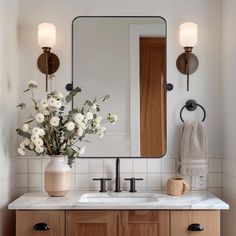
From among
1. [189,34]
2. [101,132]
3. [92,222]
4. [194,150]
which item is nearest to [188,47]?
[189,34]

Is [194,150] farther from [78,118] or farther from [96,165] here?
[78,118]

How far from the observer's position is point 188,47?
2.62 metres

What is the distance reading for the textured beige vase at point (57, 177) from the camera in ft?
7.91

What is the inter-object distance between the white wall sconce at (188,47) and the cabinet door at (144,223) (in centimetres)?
100

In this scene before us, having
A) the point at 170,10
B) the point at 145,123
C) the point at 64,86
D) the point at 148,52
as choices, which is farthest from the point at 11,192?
the point at 170,10

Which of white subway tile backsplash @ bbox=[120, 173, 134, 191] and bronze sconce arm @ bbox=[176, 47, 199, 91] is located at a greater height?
bronze sconce arm @ bbox=[176, 47, 199, 91]

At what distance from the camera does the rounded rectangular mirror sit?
2699mm

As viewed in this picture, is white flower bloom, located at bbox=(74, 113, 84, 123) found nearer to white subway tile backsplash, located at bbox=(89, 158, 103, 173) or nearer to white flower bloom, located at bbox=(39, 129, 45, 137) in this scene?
white flower bloom, located at bbox=(39, 129, 45, 137)

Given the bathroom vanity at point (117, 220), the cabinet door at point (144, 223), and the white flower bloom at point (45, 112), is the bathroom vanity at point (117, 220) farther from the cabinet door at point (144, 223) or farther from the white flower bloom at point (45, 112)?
the white flower bloom at point (45, 112)

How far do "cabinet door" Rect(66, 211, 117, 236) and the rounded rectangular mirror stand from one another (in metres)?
0.55

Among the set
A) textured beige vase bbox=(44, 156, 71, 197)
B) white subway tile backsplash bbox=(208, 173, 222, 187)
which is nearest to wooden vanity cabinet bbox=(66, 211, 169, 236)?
textured beige vase bbox=(44, 156, 71, 197)

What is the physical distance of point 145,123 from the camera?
8.86 feet

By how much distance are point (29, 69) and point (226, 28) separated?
138 centimetres

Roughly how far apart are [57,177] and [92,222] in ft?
1.21
